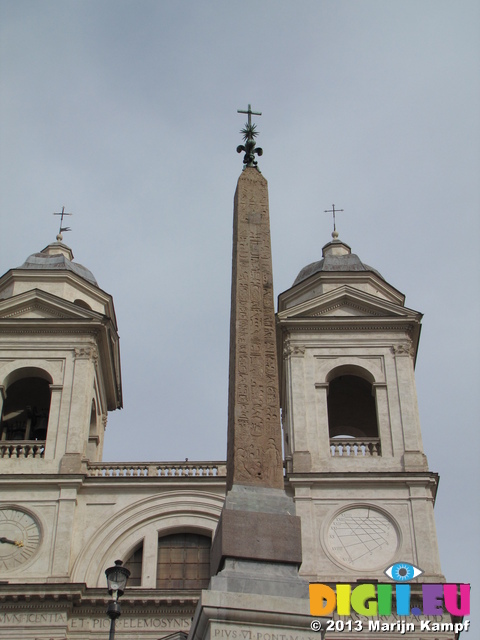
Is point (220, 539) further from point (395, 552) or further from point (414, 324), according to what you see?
point (414, 324)

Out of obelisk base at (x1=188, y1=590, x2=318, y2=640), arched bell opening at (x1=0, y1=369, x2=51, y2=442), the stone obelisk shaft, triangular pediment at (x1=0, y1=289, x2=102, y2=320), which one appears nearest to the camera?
obelisk base at (x1=188, y1=590, x2=318, y2=640)

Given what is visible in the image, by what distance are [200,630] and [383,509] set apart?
1408 cm

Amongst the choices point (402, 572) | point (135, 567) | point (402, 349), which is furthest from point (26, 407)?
point (402, 572)

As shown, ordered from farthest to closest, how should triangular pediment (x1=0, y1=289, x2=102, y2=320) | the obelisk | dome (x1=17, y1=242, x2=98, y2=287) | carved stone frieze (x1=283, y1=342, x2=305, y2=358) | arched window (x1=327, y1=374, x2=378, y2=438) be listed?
1. dome (x1=17, y1=242, x2=98, y2=287)
2. arched window (x1=327, y1=374, x2=378, y2=438)
3. triangular pediment (x1=0, y1=289, x2=102, y2=320)
4. carved stone frieze (x1=283, y1=342, x2=305, y2=358)
5. the obelisk

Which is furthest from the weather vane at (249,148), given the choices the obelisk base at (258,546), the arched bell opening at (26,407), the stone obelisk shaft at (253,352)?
the arched bell opening at (26,407)

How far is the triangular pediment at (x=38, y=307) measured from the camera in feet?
96.7

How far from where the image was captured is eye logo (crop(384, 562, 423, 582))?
24109 mm

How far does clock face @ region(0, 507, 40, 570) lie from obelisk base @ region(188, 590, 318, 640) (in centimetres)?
1382

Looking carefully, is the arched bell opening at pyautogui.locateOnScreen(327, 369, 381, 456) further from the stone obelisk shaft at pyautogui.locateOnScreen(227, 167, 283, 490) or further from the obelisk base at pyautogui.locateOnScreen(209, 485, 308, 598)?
the obelisk base at pyautogui.locateOnScreen(209, 485, 308, 598)

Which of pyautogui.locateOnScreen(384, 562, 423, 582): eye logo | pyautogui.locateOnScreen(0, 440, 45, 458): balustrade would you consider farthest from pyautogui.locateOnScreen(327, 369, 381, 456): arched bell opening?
pyautogui.locateOnScreen(0, 440, 45, 458): balustrade

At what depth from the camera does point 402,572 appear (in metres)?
24.3

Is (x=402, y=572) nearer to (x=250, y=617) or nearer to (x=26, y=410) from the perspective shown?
(x=26, y=410)

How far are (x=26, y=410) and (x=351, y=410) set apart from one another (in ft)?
32.9

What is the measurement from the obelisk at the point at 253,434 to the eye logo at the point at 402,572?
1127 centimetres
